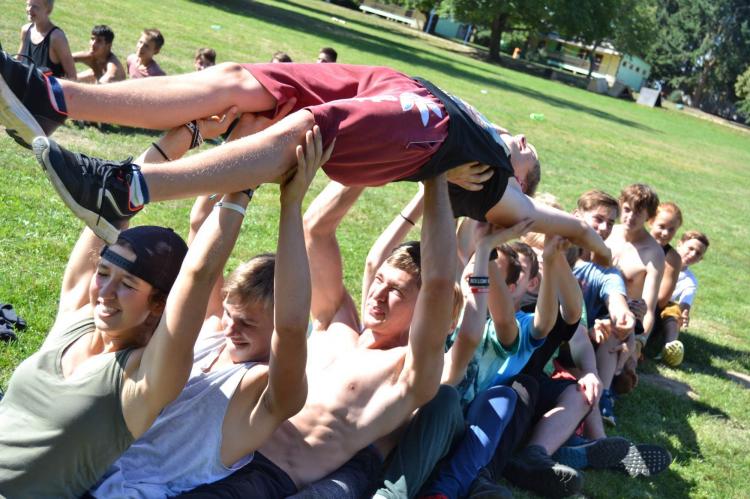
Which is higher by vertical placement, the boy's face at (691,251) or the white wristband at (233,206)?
the white wristband at (233,206)

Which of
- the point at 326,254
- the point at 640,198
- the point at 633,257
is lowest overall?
the point at 633,257

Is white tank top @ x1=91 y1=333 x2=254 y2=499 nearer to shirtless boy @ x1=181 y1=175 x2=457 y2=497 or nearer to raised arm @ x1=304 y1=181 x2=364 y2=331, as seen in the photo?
shirtless boy @ x1=181 y1=175 x2=457 y2=497

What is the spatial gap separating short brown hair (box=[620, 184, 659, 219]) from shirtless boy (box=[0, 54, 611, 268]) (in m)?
3.03

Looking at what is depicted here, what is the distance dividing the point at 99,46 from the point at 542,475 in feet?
30.3

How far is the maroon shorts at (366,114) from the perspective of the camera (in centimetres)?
303

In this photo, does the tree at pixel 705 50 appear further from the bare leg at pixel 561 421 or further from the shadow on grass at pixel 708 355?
the bare leg at pixel 561 421

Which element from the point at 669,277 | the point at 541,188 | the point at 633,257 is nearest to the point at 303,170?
the point at 633,257

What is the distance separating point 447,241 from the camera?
3.24 meters

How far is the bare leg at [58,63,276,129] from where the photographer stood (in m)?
3.14

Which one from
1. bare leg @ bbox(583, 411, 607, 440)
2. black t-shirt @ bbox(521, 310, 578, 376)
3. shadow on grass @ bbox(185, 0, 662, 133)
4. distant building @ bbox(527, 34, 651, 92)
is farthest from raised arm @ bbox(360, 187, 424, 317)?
distant building @ bbox(527, 34, 651, 92)

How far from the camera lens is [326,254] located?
4129 mm

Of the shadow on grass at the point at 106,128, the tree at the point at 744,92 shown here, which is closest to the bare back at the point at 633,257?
the shadow on grass at the point at 106,128

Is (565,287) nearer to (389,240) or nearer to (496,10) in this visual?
(389,240)

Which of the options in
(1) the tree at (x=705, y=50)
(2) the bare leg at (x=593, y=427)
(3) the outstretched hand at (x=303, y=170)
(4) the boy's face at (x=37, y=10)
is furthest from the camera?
(1) the tree at (x=705, y=50)
